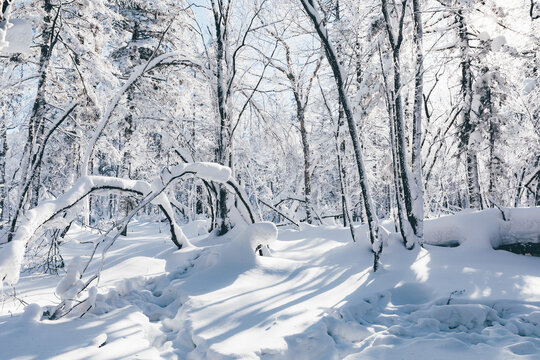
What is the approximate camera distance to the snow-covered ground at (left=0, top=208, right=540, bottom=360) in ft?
9.98

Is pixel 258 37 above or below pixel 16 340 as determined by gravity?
above

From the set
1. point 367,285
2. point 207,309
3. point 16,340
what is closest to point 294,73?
point 367,285

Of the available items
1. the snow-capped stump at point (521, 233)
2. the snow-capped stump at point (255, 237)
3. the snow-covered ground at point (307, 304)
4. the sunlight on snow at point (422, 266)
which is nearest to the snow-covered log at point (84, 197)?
the snow-covered ground at point (307, 304)

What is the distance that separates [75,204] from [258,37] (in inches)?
259

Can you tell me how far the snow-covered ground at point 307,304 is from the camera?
304 cm

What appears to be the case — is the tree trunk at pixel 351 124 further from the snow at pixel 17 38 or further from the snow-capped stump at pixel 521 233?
the snow at pixel 17 38

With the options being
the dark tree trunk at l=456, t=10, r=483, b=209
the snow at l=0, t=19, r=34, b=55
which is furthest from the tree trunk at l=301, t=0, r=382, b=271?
the dark tree trunk at l=456, t=10, r=483, b=209

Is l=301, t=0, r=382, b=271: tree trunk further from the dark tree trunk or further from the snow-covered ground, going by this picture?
the dark tree trunk

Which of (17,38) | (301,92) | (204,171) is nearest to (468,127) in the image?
(301,92)

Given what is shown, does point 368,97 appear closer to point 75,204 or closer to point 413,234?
point 413,234

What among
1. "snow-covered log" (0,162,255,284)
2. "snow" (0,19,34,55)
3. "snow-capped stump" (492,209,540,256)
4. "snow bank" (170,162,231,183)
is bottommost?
"snow-capped stump" (492,209,540,256)

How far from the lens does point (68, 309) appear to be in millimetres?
3594

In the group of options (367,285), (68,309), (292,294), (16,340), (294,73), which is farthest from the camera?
(294,73)

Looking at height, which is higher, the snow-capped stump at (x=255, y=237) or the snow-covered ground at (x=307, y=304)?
the snow-capped stump at (x=255, y=237)
